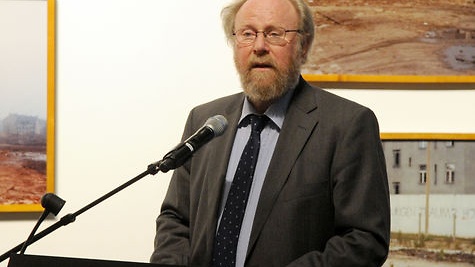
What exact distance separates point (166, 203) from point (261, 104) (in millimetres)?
357

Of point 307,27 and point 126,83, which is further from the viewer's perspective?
point 126,83

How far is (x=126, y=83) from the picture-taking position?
2117 mm

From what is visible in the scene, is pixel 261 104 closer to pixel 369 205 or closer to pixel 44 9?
pixel 369 205

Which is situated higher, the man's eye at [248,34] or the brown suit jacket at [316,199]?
the man's eye at [248,34]

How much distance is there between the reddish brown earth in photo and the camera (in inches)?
81.7

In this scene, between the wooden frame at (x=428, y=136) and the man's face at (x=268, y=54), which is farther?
the wooden frame at (x=428, y=136)

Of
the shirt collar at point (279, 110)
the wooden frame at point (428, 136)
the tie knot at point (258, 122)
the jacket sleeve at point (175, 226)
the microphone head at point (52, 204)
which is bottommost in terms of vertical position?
the jacket sleeve at point (175, 226)

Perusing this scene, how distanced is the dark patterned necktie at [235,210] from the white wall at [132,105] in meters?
0.61

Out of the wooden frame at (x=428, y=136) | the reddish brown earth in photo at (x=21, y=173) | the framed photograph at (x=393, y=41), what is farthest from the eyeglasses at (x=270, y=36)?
the reddish brown earth in photo at (x=21, y=173)

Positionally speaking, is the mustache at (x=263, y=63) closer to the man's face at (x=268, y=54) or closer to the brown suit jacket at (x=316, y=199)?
the man's face at (x=268, y=54)

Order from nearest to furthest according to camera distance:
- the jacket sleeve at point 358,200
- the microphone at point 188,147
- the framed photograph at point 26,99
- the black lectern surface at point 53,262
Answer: the black lectern surface at point 53,262 → the microphone at point 188,147 → the jacket sleeve at point 358,200 → the framed photograph at point 26,99

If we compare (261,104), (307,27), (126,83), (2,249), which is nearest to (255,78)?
(261,104)

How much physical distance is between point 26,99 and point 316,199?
106 centimetres

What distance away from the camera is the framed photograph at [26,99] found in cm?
206
